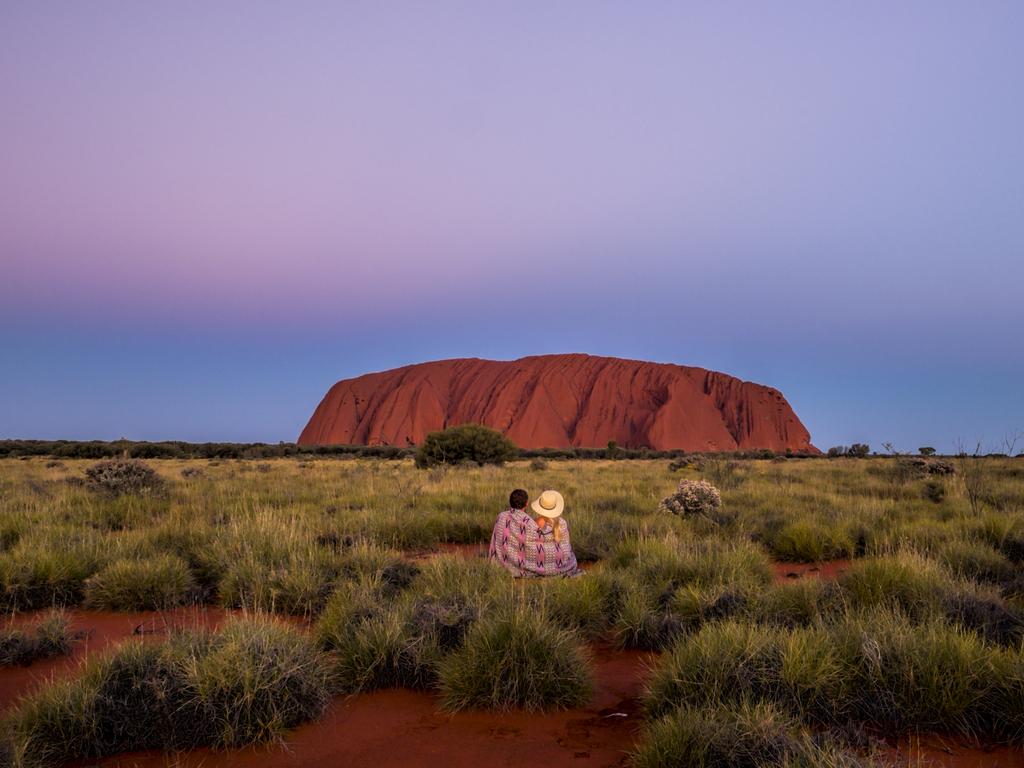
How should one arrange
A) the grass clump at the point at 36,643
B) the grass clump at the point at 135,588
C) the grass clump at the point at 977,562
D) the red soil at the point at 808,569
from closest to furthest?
the grass clump at the point at 36,643, the grass clump at the point at 135,588, the grass clump at the point at 977,562, the red soil at the point at 808,569

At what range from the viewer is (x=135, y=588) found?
619 cm

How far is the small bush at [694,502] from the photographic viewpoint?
1060 cm

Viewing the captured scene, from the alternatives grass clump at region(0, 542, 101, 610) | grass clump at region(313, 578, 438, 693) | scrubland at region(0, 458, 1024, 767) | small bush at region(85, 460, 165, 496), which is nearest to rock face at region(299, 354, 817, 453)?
small bush at region(85, 460, 165, 496)

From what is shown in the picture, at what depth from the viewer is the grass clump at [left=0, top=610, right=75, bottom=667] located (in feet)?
15.2

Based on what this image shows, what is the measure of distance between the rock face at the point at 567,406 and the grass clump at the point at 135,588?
6852 centimetres

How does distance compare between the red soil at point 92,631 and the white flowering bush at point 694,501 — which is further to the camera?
the white flowering bush at point 694,501

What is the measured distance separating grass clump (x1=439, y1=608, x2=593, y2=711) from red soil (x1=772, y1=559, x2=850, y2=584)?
4273 millimetres

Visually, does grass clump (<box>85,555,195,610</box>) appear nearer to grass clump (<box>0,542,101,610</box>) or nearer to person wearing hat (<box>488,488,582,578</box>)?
grass clump (<box>0,542,101,610</box>)

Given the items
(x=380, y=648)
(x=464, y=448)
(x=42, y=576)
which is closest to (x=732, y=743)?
(x=380, y=648)

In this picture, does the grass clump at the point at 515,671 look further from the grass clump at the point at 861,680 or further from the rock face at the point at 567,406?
the rock face at the point at 567,406

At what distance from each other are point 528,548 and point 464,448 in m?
19.5

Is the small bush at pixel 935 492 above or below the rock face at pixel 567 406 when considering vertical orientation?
below

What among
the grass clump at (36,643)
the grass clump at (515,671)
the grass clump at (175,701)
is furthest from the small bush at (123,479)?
the grass clump at (515,671)

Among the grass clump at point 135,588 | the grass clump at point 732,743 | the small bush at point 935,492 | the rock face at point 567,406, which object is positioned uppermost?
the rock face at point 567,406
